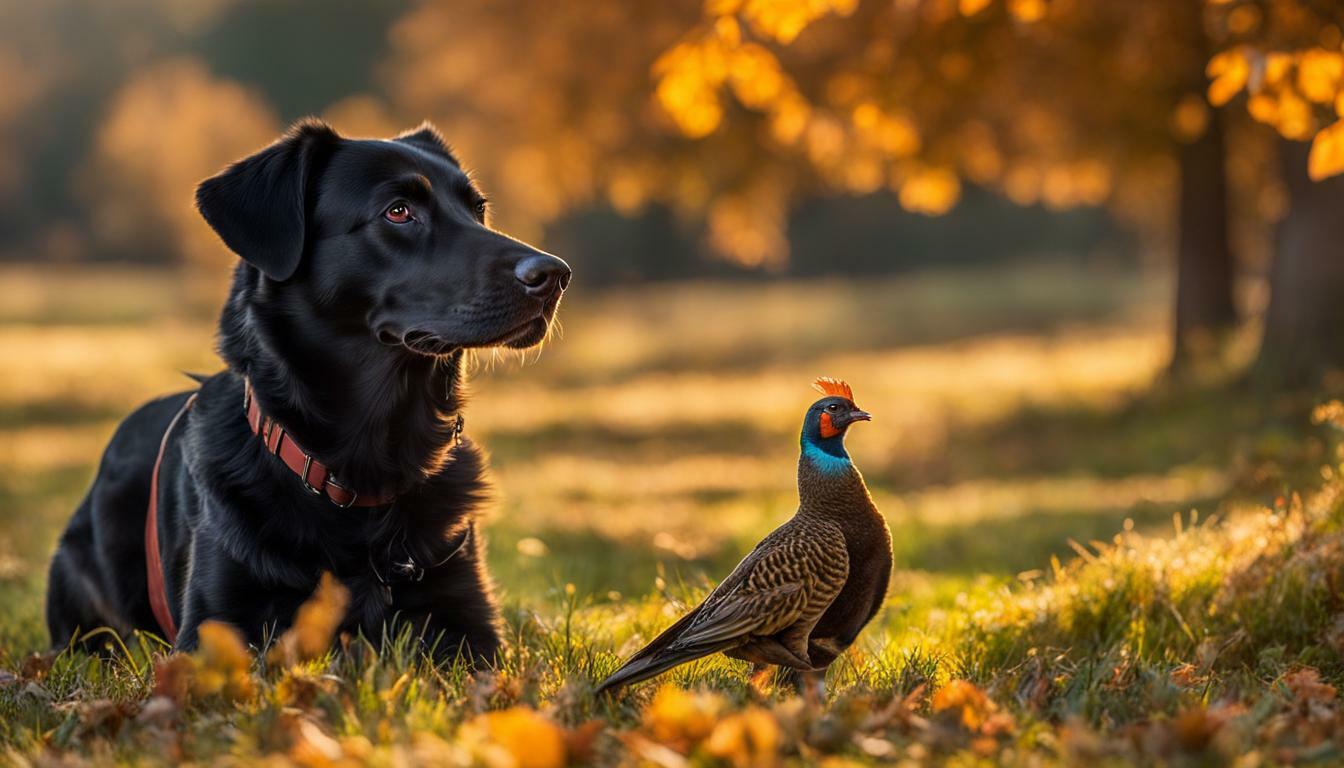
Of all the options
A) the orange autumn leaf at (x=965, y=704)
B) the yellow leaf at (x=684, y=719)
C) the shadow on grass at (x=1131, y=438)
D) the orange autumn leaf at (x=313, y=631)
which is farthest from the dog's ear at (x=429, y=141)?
the shadow on grass at (x=1131, y=438)

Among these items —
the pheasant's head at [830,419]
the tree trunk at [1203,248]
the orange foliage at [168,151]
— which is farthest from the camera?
the orange foliage at [168,151]

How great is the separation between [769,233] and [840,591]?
1636 centimetres

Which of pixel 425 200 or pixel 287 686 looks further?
pixel 425 200

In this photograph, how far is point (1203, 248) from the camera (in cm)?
1502

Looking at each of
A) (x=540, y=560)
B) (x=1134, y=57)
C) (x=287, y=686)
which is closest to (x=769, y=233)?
(x=1134, y=57)

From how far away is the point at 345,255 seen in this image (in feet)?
13.5

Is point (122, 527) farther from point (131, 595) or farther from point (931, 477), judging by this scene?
point (931, 477)

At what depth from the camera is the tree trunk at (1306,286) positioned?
32.6 ft

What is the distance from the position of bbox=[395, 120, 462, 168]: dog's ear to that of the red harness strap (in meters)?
1.14

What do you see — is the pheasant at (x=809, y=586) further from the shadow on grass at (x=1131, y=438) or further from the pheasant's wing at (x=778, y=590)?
the shadow on grass at (x=1131, y=438)

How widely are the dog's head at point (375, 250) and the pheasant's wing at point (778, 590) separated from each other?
1029mm

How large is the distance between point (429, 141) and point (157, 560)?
1.70 m

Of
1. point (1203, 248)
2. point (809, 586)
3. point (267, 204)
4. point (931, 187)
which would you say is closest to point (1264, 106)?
point (809, 586)

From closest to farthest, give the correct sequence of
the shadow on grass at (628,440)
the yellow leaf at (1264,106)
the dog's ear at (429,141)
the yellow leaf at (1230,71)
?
the dog's ear at (429,141), the yellow leaf at (1230,71), the yellow leaf at (1264,106), the shadow on grass at (628,440)
